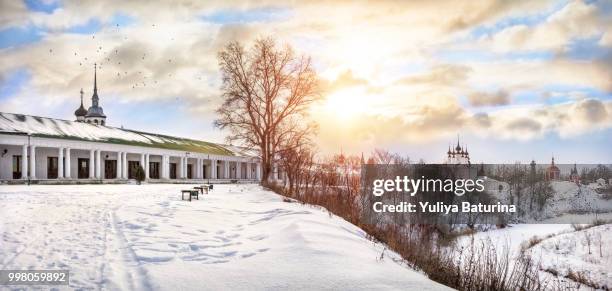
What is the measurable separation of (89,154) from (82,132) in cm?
224

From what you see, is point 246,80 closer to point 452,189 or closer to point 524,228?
point 452,189

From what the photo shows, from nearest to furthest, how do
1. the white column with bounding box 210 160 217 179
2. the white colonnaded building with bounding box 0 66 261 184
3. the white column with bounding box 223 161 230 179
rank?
the white colonnaded building with bounding box 0 66 261 184 → the white column with bounding box 210 160 217 179 → the white column with bounding box 223 161 230 179

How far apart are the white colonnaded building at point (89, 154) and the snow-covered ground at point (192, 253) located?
2249 centimetres

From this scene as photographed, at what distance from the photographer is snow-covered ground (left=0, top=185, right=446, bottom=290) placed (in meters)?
5.94

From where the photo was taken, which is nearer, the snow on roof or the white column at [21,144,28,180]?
the white column at [21,144,28,180]

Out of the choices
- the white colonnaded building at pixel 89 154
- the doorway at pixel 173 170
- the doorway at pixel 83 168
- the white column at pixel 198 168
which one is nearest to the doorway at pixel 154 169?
the white colonnaded building at pixel 89 154

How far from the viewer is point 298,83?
3184cm

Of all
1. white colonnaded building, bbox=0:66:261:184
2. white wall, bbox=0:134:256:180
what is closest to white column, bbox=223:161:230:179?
white colonnaded building, bbox=0:66:261:184

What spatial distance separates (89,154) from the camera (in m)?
43.9

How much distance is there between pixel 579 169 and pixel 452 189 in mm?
56119

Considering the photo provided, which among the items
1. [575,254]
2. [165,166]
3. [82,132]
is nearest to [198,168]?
[165,166]

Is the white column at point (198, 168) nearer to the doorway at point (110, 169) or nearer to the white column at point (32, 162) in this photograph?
the doorway at point (110, 169)

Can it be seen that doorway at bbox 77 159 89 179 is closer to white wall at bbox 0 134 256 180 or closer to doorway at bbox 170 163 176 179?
white wall at bbox 0 134 256 180

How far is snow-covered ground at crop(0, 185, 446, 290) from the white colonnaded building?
22490 mm
